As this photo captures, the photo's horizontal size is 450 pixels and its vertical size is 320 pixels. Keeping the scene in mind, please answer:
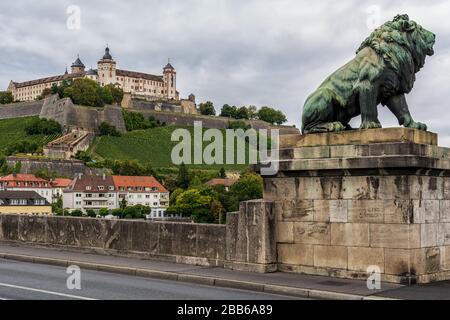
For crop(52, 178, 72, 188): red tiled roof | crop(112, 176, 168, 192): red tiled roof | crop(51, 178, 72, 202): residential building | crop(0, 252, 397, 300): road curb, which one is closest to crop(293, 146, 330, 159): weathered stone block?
crop(0, 252, 397, 300): road curb

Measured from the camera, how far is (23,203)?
122m

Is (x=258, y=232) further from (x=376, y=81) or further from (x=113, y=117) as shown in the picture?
(x=113, y=117)

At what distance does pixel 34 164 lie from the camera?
15300cm

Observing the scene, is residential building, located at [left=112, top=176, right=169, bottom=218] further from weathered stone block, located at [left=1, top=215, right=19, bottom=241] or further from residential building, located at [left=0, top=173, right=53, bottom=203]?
weathered stone block, located at [left=1, top=215, right=19, bottom=241]

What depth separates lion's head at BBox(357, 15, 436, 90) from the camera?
12.2m

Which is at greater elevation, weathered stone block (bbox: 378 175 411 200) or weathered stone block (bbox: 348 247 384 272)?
weathered stone block (bbox: 378 175 411 200)

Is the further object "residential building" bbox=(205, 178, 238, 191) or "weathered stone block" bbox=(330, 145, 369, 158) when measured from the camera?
"residential building" bbox=(205, 178, 238, 191)

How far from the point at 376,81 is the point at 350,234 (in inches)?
112

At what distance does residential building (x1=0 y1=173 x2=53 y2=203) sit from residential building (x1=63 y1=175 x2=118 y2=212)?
4.35 meters

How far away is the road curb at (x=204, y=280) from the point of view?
10.3 meters

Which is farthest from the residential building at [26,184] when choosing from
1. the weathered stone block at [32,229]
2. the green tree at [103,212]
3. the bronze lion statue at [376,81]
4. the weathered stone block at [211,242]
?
the bronze lion statue at [376,81]

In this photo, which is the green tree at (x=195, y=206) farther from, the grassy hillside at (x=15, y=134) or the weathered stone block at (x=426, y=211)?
the weathered stone block at (x=426, y=211)
